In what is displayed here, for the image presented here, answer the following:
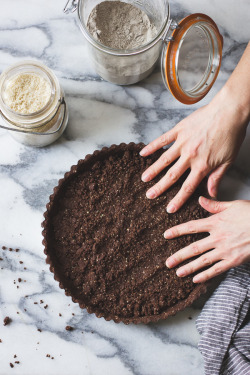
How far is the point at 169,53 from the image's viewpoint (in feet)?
3.32

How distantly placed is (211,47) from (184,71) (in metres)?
0.09

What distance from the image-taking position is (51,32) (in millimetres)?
1250

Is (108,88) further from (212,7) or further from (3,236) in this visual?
(3,236)

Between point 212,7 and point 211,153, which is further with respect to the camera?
point 212,7

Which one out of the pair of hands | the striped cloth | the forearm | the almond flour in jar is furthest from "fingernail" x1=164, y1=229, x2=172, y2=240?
the almond flour in jar

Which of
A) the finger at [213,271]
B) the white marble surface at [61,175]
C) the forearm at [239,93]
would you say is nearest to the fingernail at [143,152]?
the white marble surface at [61,175]

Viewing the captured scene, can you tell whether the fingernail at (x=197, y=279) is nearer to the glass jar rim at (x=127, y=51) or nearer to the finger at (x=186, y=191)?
the finger at (x=186, y=191)

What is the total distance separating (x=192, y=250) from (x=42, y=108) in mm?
513

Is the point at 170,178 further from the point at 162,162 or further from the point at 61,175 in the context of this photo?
the point at 61,175

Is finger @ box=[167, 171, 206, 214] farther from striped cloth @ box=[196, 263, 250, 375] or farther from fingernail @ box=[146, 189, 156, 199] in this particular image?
striped cloth @ box=[196, 263, 250, 375]

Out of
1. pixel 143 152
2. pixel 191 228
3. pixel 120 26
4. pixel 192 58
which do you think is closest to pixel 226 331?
pixel 191 228

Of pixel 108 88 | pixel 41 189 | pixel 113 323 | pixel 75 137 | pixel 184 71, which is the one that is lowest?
pixel 113 323

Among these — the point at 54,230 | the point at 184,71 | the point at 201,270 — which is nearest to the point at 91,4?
the point at 184,71

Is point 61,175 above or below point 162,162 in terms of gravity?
below
